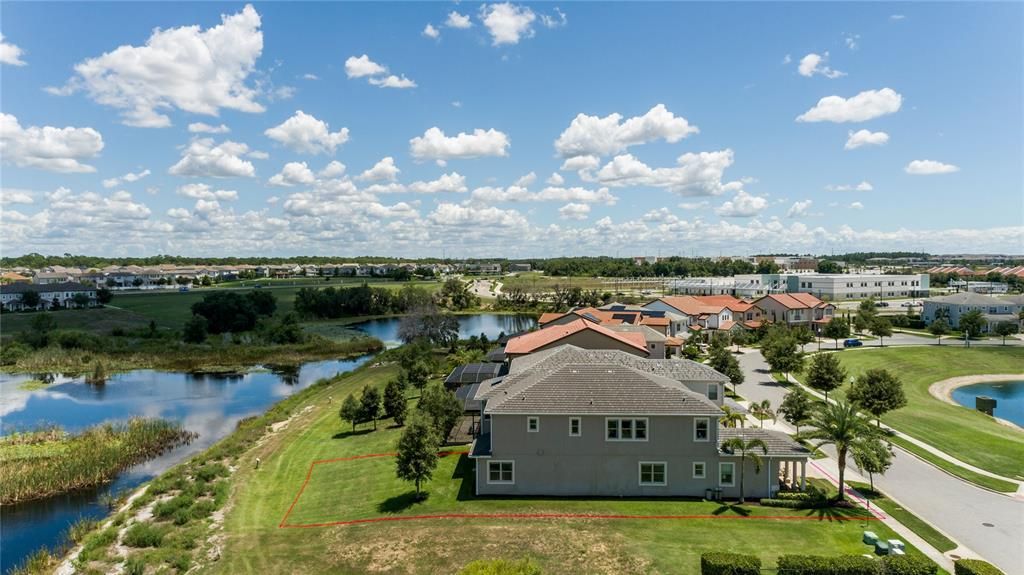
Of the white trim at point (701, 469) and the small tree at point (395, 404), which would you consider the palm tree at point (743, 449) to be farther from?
the small tree at point (395, 404)

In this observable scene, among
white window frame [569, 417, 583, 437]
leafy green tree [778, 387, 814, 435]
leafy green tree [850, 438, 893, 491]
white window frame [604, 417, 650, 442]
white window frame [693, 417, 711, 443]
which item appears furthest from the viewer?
leafy green tree [778, 387, 814, 435]

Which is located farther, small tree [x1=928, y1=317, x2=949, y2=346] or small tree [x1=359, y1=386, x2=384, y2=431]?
small tree [x1=928, y1=317, x2=949, y2=346]

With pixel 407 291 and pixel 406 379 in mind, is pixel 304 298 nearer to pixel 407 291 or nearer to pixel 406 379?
pixel 407 291

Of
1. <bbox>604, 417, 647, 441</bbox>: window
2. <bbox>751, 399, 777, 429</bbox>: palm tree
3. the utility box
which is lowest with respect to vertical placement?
the utility box

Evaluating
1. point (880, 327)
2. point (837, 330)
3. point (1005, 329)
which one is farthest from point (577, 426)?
point (1005, 329)

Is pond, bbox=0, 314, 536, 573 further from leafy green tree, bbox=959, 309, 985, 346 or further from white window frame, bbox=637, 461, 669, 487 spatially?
leafy green tree, bbox=959, 309, 985, 346

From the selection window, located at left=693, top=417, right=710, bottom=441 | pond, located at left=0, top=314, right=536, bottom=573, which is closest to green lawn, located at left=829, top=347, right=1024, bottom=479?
window, located at left=693, top=417, right=710, bottom=441

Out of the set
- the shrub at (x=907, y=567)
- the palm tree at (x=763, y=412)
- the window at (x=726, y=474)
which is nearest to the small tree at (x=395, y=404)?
the window at (x=726, y=474)
